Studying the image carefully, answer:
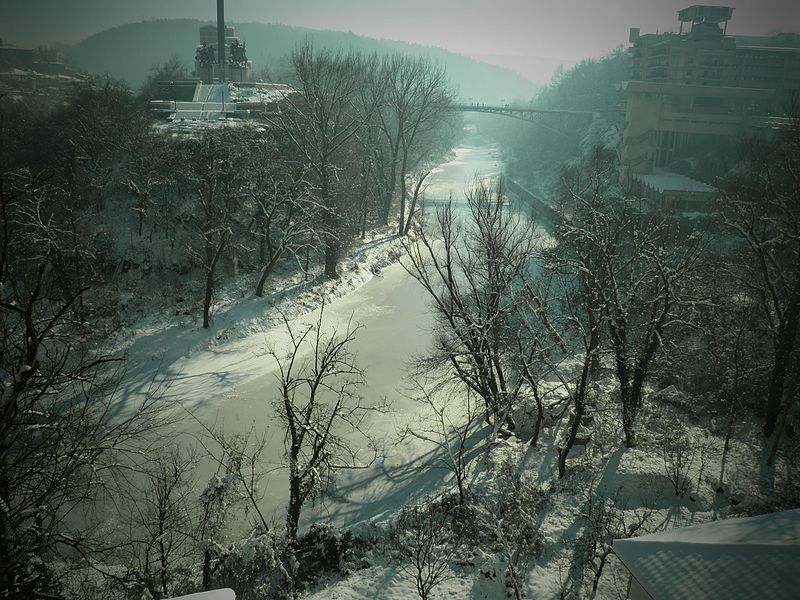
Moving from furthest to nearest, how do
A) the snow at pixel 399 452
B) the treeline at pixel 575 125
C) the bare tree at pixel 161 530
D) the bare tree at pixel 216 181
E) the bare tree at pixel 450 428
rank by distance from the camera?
1. the treeline at pixel 575 125
2. the bare tree at pixel 216 181
3. the bare tree at pixel 450 428
4. the snow at pixel 399 452
5. the bare tree at pixel 161 530

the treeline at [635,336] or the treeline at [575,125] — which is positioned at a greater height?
the treeline at [575,125]

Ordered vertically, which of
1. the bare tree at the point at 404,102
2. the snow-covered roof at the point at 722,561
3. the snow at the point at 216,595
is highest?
the bare tree at the point at 404,102

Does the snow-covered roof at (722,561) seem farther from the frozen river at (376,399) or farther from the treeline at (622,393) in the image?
the frozen river at (376,399)

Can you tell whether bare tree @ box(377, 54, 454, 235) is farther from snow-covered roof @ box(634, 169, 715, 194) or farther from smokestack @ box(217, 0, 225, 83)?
snow-covered roof @ box(634, 169, 715, 194)

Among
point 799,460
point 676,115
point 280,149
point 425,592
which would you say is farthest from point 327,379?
point 676,115

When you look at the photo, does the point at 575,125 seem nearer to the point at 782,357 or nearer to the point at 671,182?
the point at 671,182

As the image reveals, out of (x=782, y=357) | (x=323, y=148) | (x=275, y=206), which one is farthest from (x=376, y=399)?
(x=323, y=148)

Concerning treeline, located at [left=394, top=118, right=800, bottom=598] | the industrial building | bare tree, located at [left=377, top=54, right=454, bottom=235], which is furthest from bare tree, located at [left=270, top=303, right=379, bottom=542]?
the industrial building

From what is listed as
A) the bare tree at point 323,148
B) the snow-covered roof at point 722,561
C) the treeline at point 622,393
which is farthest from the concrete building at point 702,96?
the snow-covered roof at point 722,561

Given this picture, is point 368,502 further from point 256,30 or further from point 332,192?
point 256,30
